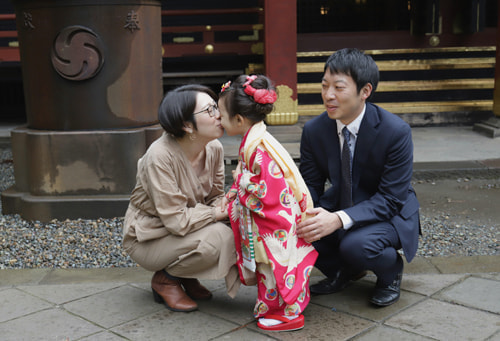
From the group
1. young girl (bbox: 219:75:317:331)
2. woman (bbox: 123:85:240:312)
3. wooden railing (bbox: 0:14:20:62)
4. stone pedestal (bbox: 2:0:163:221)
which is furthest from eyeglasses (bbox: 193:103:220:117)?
wooden railing (bbox: 0:14:20:62)

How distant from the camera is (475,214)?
180 inches

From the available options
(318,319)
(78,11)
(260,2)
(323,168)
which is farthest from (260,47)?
(318,319)

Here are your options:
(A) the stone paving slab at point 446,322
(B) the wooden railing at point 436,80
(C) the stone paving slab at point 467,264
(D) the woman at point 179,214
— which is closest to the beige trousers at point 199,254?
(D) the woman at point 179,214

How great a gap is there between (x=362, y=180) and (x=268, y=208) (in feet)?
2.05

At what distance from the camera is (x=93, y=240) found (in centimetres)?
402

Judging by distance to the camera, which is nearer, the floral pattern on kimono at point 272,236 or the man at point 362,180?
the floral pattern on kimono at point 272,236

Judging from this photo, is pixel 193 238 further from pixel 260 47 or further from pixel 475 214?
pixel 260 47

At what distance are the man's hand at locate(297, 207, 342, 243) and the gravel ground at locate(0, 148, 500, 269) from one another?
4.18ft

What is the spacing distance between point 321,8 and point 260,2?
1.56 m

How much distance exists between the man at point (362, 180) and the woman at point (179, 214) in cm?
44

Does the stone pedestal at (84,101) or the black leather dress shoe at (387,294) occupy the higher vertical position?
the stone pedestal at (84,101)

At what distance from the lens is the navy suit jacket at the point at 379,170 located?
108 inches

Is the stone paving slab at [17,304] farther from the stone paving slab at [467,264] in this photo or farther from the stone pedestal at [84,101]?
the stone paving slab at [467,264]

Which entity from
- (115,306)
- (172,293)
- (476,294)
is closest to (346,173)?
(476,294)
